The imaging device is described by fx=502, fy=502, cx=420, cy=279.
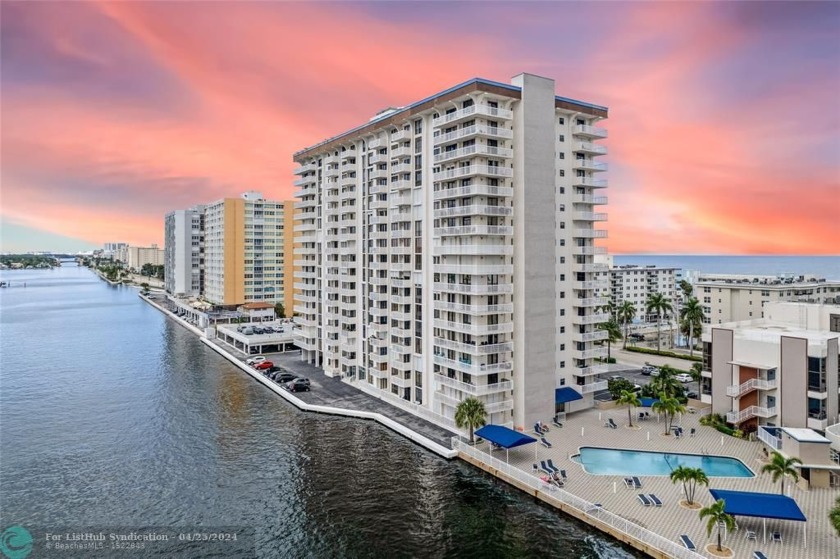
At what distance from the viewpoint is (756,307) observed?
94.4 m

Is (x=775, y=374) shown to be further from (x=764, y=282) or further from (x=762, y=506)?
(x=764, y=282)

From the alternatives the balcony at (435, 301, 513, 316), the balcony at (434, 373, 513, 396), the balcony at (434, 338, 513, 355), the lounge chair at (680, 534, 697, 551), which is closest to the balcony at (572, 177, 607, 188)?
the balcony at (435, 301, 513, 316)

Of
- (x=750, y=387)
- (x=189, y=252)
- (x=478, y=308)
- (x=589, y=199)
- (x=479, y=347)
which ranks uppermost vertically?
(x=589, y=199)

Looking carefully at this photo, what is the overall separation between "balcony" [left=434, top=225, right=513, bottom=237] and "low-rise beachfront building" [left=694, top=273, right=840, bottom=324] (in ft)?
223

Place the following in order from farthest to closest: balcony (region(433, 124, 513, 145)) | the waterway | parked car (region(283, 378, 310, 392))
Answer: parked car (region(283, 378, 310, 392)) < balcony (region(433, 124, 513, 145)) < the waterway

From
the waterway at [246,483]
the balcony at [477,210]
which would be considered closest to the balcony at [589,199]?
the balcony at [477,210]

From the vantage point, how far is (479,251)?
49.9 m

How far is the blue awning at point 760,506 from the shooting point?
3116cm

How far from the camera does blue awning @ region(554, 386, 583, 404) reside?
5467cm

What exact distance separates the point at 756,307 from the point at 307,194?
84990mm

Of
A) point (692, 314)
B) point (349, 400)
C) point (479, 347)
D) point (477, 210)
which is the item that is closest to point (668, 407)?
point (479, 347)

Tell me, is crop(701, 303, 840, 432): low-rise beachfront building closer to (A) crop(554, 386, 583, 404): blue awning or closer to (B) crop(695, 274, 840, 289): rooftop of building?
(A) crop(554, 386, 583, 404): blue awning

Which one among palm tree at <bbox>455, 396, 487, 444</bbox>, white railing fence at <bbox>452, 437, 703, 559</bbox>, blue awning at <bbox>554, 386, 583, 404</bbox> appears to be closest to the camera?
white railing fence at <bbox>452, 437, 703, 559</bbox>

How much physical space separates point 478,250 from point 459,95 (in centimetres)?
1601
